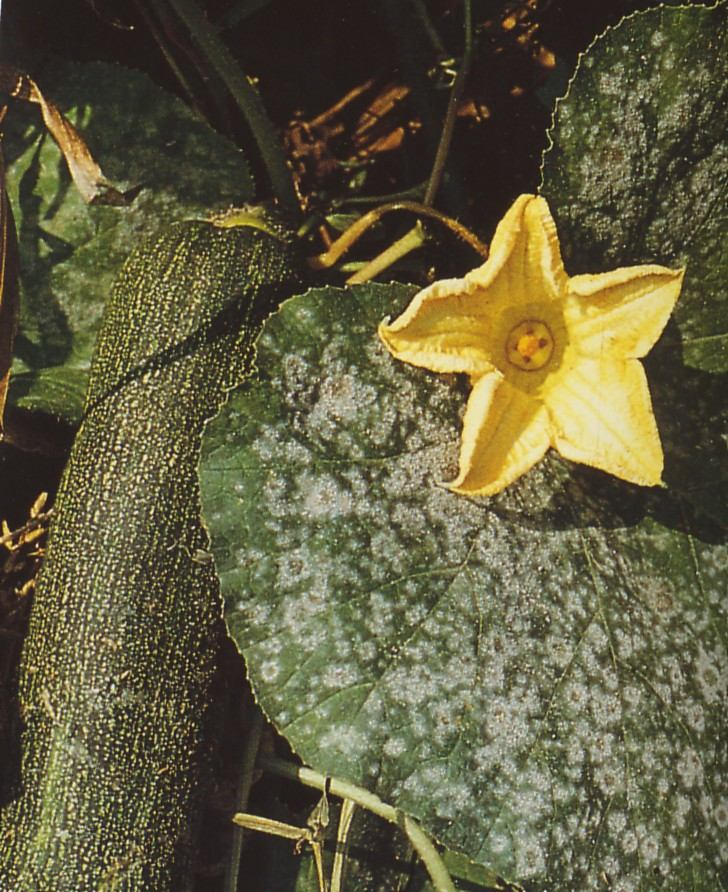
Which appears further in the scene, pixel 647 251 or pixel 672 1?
pixel 672 1

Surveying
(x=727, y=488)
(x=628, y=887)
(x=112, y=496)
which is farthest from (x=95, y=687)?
(x=727, y=488)

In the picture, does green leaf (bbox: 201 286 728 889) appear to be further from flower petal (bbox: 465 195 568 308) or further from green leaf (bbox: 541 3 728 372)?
green leaf (bbox: 541 3 728 372)

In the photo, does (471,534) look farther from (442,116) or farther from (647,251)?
(442,116)

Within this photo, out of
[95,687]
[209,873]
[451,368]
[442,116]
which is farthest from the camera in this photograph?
[442,116]

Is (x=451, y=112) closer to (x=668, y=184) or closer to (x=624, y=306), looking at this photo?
(x=668, y=184)

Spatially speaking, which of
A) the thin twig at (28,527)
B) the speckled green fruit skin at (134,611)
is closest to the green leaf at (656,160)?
the speckled green fruit skin at (134,611)

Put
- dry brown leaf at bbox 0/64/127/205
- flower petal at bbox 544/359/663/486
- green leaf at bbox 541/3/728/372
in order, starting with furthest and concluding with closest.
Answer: dry brown leaf at bbox 0/64/127/205 → green leaf at bbox 541/3/728/372 → flower petal at bbox 544/359/663/486

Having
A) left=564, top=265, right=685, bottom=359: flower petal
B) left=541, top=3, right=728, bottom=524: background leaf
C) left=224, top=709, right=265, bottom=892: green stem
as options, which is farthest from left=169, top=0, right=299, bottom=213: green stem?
left=224, top=709, right=265, bottom=892: green stem

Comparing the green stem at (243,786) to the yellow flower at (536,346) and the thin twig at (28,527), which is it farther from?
the yellow flower at (536,346)
